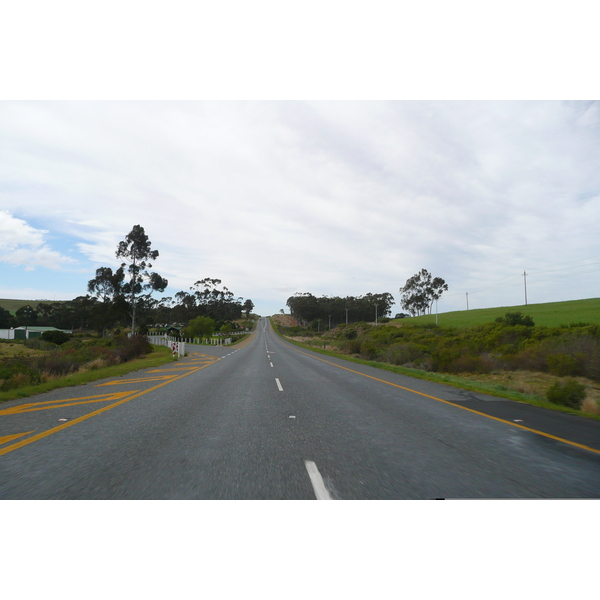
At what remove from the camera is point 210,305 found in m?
107

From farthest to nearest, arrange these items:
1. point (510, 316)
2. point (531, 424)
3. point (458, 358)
Answer: point (510, 316)
point (458, 358)
point (531, 424)

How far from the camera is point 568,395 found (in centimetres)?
815

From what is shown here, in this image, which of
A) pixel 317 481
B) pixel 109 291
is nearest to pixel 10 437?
pixel 317 481

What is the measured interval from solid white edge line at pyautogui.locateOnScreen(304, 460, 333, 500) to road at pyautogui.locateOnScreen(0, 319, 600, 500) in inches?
0.6

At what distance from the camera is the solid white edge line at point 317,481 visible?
10.8 feet

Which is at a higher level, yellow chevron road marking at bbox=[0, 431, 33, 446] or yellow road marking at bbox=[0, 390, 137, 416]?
yellow chevron road marking at bbox=[0, 431, 33, 446]

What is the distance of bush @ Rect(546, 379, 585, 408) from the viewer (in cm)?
809

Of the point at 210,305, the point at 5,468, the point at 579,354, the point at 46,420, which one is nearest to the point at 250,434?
the point at 5,468

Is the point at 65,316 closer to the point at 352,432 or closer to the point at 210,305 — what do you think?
the point at 210,305

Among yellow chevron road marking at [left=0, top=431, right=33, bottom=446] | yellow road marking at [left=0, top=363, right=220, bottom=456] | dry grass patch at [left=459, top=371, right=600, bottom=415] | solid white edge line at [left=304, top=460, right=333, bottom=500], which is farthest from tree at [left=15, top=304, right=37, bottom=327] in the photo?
solid white edge line at [left=304, top=460, right=333, bottom=500]

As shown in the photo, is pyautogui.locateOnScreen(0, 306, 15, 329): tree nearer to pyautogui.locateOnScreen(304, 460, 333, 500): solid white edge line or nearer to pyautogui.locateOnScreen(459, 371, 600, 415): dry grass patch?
pyautogui.locateOnScreen(459, 371, 600, 415): dry grass patch

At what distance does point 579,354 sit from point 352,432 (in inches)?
466

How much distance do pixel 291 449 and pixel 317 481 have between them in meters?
1.17

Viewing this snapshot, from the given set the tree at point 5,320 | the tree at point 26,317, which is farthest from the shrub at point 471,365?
the tree at point 26,317
